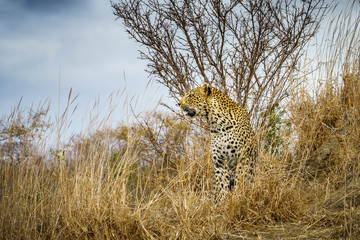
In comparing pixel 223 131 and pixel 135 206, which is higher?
pixel 223 131

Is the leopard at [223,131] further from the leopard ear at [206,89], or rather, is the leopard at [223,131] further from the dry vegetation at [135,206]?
the dry vegetation at [135,206]

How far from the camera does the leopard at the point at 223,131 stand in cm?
413

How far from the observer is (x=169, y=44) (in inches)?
218

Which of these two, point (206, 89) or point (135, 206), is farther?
point (206, 89)

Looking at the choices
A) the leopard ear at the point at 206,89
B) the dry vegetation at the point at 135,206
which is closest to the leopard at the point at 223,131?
the leopard ear at the point at 206,89

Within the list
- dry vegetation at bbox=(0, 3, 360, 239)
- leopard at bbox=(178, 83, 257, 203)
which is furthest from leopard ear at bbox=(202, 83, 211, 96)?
dry vegetation at bbox=(0, 3, 360, 239)

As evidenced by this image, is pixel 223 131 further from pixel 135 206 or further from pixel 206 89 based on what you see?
pixel 135 206

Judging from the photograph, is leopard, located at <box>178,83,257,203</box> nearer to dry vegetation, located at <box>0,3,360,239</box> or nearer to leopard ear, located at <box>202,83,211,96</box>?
leopard ear, located at <box>202,83,211,96</box>

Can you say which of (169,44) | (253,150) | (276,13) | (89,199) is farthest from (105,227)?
(276,13)

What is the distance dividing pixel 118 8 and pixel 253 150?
3.17m

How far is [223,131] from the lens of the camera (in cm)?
425

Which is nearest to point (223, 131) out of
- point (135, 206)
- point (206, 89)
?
point (206, 89)

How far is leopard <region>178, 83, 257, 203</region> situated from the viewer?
4.13 meters

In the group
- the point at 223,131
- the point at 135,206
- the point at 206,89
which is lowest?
the point at 135,206
